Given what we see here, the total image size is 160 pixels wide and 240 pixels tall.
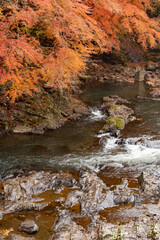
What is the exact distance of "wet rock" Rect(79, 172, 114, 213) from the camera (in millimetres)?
5475

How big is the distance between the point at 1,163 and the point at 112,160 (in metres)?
4.26

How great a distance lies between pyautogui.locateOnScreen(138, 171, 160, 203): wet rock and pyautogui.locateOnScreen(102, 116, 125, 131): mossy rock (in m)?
4.61

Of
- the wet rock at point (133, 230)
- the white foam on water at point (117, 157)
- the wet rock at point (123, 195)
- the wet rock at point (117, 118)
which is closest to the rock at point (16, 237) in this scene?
the wet rock at point (133, 230)

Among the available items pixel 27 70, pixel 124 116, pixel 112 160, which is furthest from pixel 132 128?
pixel 27 70

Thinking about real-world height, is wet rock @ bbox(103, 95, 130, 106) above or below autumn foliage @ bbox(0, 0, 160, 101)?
below

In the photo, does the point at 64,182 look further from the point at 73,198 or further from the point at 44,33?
the point at 44,33

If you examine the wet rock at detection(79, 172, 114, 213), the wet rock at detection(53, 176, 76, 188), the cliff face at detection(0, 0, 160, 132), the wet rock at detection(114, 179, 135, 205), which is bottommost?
the wet rock at detection(53, 176, 76, 188)

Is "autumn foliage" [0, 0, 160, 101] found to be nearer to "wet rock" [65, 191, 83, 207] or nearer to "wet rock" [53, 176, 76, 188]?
"wet rock" [53, 176, 76, 188]

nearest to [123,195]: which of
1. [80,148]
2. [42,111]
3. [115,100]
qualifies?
[80,148]

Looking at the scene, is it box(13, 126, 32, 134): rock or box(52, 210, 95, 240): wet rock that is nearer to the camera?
box(52, 210, 95, 240): wet rock

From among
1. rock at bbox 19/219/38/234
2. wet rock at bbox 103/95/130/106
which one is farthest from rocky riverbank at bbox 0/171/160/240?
wet rock at bbox 103/95/130/106

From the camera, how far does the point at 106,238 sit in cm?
407

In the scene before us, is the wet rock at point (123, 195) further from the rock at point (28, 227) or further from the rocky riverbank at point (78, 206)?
the rock at point (28, 227)

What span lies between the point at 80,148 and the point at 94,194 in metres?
3.46
